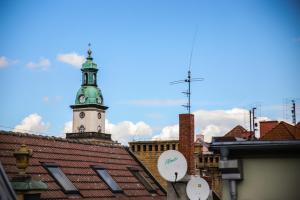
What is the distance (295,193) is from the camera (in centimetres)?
1362

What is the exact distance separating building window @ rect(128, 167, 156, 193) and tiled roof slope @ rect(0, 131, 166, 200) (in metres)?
0.28

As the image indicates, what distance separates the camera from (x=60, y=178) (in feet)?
77.3

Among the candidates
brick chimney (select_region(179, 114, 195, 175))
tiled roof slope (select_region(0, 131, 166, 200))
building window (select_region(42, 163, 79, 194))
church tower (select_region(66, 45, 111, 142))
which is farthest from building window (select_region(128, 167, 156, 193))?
church tower (select_region(66, 45, 111, 142))

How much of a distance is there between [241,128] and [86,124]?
75627mm

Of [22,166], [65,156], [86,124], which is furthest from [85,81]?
[22,166]

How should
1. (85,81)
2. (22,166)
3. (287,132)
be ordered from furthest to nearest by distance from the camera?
(85,81) → (287,132) → (22,166)

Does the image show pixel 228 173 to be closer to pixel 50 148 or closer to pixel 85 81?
pixel 50 148

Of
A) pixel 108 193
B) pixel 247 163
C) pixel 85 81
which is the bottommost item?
pixel 108 193

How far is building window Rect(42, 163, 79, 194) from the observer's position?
76.0ft

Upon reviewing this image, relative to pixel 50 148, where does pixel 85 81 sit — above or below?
above

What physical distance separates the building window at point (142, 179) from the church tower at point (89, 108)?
92130 millimetres

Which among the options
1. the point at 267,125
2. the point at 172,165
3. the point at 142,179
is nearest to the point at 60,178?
the point at 142,179

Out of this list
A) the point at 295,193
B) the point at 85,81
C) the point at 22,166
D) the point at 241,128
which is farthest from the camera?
the point at 85,81

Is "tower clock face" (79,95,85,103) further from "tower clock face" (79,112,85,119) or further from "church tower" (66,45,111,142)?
"tower clock face" (79,112,85,119)
